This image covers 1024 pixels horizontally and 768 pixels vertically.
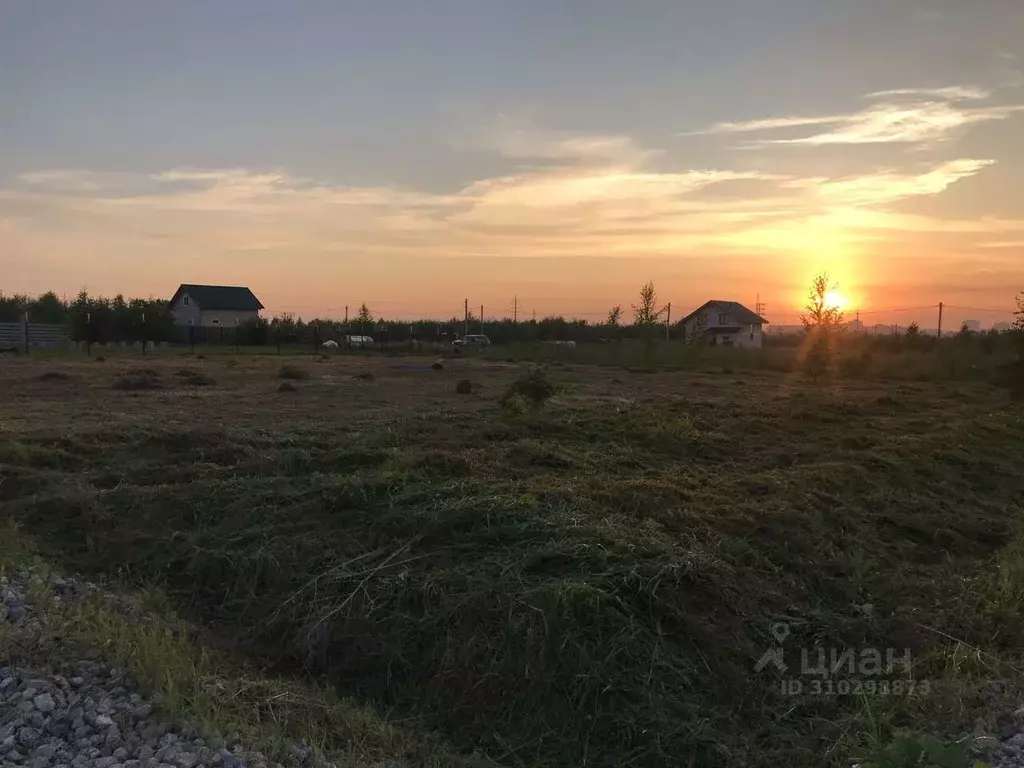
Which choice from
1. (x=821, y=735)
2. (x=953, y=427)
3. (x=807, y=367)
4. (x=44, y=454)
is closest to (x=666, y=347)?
(x=807, y=367)

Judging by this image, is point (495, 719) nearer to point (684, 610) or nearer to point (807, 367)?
point (684, 610)

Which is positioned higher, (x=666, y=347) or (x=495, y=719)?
(x=666, y=347)

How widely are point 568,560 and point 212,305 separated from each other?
166ft

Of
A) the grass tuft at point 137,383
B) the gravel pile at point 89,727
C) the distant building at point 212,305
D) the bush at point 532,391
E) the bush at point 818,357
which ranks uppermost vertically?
the distant building at point 212,305

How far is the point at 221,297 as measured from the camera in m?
51.2

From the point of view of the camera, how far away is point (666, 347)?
93.9ft

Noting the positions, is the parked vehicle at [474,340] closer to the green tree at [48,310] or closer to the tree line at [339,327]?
the tree line at [339,327]

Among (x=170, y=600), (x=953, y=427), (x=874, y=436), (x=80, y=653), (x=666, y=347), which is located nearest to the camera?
(x=80, y=653)

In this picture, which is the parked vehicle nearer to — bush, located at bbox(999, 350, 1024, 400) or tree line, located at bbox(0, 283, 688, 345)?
tree line, located at bbox(0, 283, 688, 345)

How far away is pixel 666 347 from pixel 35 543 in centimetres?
2522

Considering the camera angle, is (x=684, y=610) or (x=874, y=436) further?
(x=874, y=436)

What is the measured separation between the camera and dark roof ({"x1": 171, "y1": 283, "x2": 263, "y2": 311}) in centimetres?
5028

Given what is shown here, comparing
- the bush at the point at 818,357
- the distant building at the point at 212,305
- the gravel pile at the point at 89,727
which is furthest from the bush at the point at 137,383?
the distant building at the point at 212,305

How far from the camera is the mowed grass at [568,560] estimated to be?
3.65 m
